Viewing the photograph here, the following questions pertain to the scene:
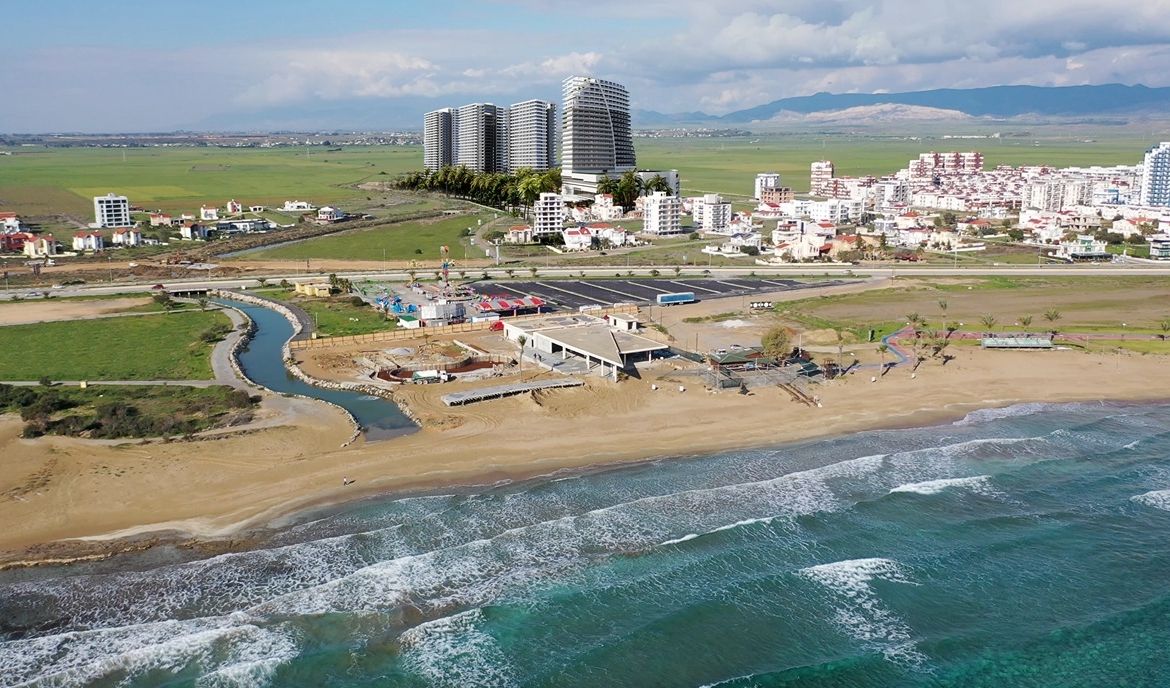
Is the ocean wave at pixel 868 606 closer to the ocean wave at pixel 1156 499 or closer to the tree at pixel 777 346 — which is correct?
the ocean wave at pixel 1156 499

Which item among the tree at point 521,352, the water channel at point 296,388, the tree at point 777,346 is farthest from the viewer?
the tree at point 777,346

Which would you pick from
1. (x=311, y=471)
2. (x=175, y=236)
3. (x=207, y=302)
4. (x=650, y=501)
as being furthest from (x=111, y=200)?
(x=650, y=501)

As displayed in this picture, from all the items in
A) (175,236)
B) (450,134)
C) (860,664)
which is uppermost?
(450,134)

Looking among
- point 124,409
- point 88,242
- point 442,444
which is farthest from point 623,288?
point 88,242

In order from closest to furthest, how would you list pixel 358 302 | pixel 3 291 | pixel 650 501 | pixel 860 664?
pixel 860 664
pixel 650 501
pixel 358 302
pixel 3 291

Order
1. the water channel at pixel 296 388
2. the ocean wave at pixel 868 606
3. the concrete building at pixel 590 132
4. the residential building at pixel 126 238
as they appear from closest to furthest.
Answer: the ocean wave at pixel 868 606
the water channel at pixel 296 388
the residential building at pixel 126 238
the concrete building at pixel 590 132

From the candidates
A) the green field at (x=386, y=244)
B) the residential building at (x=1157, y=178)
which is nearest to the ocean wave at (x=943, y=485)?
the green field at (x=386, y=244)

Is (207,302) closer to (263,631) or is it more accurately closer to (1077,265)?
(263,631)
